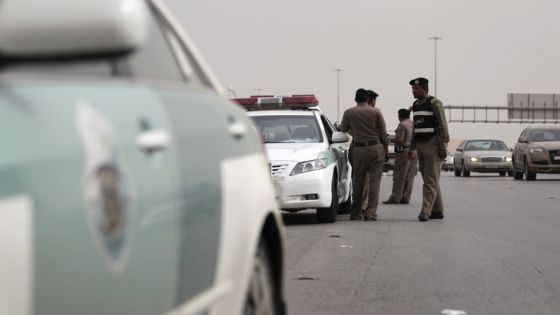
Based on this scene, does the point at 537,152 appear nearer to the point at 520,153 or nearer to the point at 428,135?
the point at 520,153

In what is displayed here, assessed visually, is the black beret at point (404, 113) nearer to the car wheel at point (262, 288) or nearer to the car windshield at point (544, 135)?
the car windshield at point (544, 135)

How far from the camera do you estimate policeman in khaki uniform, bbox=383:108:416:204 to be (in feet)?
67.5

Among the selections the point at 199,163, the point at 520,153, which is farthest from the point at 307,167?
the point at 520,153

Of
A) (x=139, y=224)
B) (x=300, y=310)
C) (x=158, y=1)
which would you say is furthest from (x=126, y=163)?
(x=300, y=310)

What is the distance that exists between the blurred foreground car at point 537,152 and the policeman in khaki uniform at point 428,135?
1879cm

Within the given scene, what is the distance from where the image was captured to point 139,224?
2.87 metres

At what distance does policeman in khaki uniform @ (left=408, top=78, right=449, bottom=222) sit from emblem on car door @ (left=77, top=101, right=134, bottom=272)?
12.3 metres

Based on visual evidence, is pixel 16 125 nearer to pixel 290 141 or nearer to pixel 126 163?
pixel 126 163

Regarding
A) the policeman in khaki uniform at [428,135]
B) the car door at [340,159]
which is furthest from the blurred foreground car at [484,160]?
the policeman in khaki uniform at [428,135]

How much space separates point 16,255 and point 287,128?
13.2 m

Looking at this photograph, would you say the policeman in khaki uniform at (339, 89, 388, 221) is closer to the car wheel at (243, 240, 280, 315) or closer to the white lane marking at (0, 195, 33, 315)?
the car wheel at (243, 240, 280, 315)

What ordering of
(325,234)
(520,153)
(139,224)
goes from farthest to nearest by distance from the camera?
1. (520,153)
2. (325,234)
3. (139,224)

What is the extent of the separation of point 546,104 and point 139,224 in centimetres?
8591

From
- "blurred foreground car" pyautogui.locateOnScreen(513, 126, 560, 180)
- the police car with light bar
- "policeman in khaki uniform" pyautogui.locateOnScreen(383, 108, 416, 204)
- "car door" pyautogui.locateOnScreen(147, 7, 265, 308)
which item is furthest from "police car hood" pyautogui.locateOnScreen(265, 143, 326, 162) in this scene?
"blurred foreground car" pyautogui.locateOnScreen(513, 126, 560, 180)
